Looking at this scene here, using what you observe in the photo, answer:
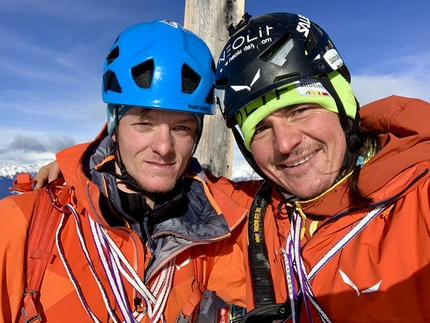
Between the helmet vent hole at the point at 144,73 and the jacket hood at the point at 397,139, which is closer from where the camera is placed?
the jacket hood at the point at 397,139

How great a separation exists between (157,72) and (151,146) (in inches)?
24.5

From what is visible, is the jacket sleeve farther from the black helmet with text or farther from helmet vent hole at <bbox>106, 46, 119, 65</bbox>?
the black helmet with text

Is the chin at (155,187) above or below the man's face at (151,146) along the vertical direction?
below

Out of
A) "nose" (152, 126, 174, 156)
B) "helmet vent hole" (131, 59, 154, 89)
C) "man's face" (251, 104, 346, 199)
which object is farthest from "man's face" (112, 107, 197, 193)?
"man's face" (251, 104, 346, 199)

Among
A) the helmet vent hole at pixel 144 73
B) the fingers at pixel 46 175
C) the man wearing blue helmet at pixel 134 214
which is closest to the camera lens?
the man wearing blue helmet at pixel 134 214

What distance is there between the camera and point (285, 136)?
93.7 inches

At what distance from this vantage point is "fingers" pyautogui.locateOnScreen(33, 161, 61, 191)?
2.78 metres

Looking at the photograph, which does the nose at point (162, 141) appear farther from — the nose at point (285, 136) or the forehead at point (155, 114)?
the nose at point (285, 136)

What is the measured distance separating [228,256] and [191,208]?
22.5 inches

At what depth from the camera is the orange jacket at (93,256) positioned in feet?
6.87

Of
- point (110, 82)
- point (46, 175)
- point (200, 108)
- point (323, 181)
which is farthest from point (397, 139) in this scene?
point (46, 175)

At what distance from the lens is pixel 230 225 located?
276cm

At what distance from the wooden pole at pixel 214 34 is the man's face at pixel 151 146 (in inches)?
41.7

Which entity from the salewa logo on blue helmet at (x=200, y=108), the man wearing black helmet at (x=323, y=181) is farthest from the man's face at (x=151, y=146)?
the man wearing black helmet at (x=323, y=181)
